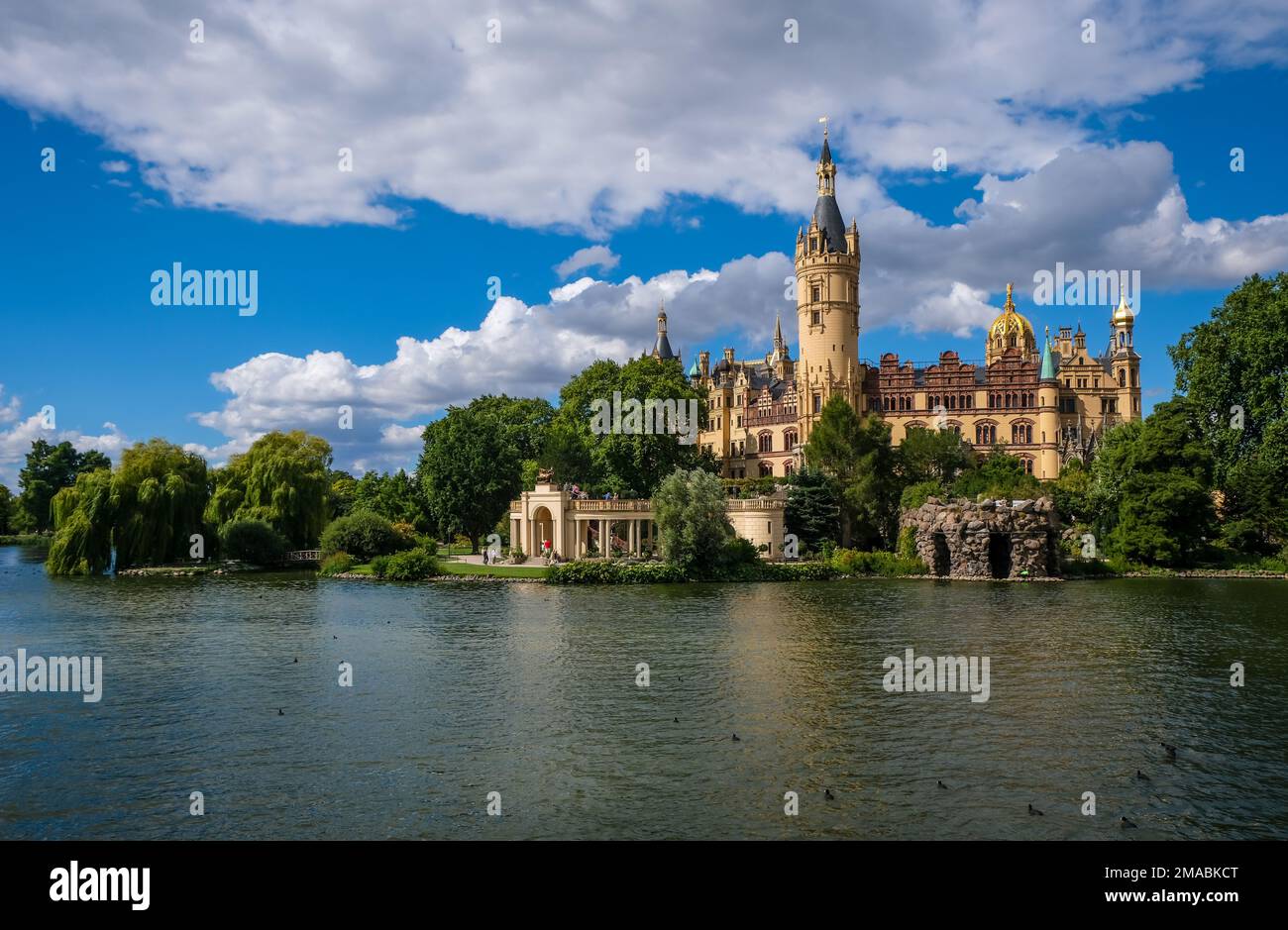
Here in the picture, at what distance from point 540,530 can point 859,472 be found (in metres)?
22.4

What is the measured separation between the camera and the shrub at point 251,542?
59.4 metres

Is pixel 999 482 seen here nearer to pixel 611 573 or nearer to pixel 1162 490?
pixel 1162 490

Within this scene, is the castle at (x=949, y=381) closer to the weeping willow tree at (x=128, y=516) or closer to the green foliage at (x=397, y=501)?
the green foliage at (x=397, y=501)

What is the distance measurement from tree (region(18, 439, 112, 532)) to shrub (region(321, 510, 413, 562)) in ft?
204

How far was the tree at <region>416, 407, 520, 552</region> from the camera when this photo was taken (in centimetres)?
6962

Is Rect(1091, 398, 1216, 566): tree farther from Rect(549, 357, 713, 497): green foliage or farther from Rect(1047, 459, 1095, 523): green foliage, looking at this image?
Rect(549, 357, 713, 497): green foliage

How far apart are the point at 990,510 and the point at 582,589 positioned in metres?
23.7

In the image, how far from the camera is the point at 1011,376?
8962cm

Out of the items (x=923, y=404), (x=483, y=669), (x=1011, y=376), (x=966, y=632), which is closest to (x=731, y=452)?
(x=923, y=404)

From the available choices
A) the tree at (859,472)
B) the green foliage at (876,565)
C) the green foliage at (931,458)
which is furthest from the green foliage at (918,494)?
the green foliage at (876,565)

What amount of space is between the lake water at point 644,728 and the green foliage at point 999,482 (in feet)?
75.5
